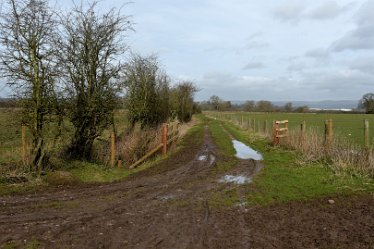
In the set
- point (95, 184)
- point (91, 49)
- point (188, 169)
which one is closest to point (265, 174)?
point (188, 169)

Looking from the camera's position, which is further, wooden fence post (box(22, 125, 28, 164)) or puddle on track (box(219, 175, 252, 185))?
wooden fence post (box(22, 125, 28, 164))

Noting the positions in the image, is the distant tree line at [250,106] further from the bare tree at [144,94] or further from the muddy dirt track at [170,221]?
the muddy dirt track at [170,221]

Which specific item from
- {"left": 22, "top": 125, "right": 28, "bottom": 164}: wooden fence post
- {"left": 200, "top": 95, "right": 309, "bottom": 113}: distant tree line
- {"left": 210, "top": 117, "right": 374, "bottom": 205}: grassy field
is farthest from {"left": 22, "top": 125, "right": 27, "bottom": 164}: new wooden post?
{"left": 200, "top": 95, "right": 309, "bottom": 113}: distant tree line

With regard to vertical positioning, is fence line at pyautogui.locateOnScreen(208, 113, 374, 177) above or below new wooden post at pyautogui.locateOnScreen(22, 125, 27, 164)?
below

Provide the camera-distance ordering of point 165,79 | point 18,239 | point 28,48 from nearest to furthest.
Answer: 1. point 18,239
2. point 28,48
3. point 165,79

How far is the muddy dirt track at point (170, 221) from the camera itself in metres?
6.34

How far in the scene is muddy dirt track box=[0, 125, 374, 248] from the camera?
634cm

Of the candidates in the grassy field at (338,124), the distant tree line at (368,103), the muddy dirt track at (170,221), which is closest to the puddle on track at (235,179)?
the muddy dirt track at (170,221)

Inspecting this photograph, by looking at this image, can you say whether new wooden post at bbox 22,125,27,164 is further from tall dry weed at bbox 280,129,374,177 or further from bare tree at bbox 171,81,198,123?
bare tree at bbox 171,81,198,123

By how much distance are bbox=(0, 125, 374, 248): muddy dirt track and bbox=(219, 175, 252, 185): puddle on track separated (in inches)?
39.9

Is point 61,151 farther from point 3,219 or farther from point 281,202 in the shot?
point 281,202

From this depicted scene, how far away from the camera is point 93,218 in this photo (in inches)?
304

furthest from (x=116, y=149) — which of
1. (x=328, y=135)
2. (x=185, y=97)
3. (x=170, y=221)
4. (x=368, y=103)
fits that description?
(x=368, y=103)

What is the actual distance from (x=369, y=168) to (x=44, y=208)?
383 inches
